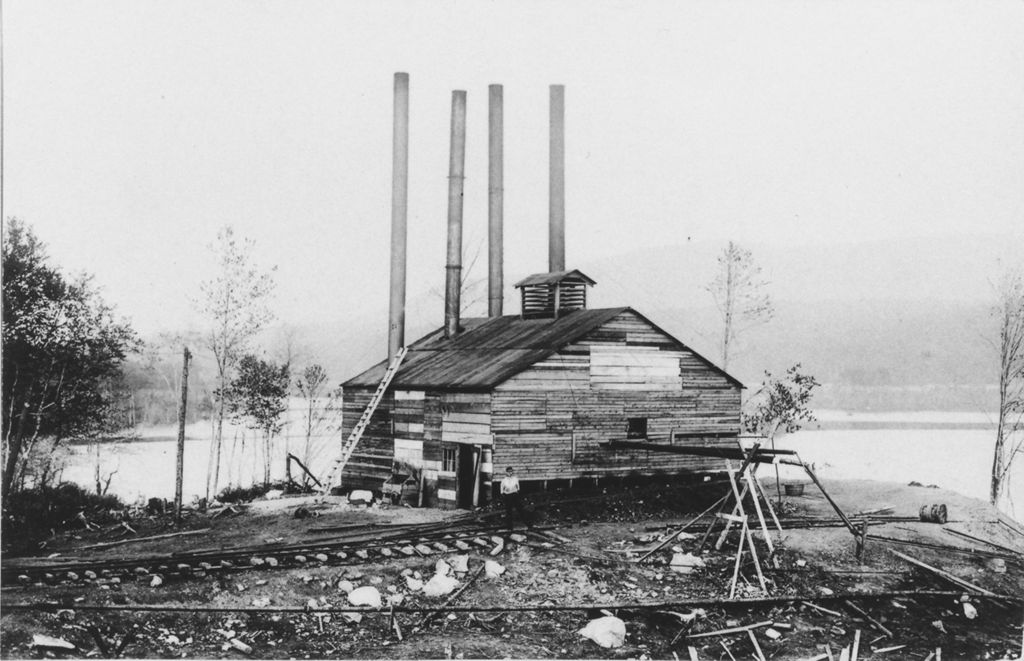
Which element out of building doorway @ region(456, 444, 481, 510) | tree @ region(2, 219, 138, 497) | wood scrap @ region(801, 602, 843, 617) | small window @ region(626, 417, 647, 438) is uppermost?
tree @ region(2, 219, 138, 497)

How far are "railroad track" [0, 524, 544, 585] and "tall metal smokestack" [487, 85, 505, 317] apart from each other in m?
13.5

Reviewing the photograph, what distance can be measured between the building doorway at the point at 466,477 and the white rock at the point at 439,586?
6.86 m

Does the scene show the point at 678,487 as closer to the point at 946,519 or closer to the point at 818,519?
the point at 818,519

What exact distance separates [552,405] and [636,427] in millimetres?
3127

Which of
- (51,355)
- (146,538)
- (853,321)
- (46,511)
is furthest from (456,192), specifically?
(853,321)

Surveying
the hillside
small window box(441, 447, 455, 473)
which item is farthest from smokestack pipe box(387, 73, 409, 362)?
the hillside

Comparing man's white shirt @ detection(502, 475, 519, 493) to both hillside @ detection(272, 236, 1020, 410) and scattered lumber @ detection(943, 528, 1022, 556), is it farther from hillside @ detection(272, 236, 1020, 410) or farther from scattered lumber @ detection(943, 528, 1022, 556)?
hillside @ detection(272, 236, 1020, 410)

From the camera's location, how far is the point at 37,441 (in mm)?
25891

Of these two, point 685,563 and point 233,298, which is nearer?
point 685,563

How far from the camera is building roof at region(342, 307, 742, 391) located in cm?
2511

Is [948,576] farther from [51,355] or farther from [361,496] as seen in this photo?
[51,355]

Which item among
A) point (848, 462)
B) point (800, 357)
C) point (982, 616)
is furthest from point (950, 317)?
point (982, 616)

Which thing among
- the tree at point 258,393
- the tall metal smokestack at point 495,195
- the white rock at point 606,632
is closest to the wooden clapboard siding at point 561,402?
the tall metal smokestack at point 495,195

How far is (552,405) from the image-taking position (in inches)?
973
